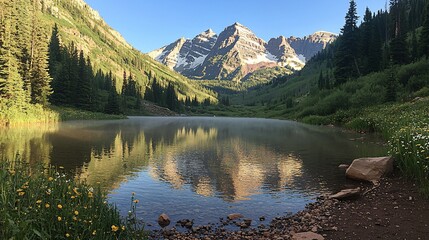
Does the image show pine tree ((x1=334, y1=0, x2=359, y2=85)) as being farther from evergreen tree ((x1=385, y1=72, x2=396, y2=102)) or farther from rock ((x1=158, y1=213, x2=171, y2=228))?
rock ((x1=158, y1=213, x2=171, y2=228))

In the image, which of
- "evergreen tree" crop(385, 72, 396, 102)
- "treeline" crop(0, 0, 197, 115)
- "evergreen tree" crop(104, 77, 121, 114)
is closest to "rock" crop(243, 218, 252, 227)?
"treeline" crop(0, 0, 197, 115)

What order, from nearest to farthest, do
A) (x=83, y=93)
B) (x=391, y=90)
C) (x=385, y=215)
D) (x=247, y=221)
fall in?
(x=385, y=215) → (x=247, y=221) → (x=391, y=90) → (x=83, y=93)

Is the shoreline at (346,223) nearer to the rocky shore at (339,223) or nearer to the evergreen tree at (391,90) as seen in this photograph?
the rocky shore at (339,223)

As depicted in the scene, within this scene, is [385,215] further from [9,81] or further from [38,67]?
→ [38,67]

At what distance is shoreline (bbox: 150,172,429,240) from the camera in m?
10.7

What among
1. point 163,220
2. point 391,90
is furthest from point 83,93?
point 163,220

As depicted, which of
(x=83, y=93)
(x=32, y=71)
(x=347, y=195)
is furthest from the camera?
(x=83, y=93)

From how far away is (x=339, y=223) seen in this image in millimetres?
11883

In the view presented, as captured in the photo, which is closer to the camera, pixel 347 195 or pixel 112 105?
pixel 347 195

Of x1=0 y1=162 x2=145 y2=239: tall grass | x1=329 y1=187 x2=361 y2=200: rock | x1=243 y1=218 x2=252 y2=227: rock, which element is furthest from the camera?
x1=329 y1=187 x2=361 y2=200: rock

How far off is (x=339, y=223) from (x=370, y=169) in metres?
8.62

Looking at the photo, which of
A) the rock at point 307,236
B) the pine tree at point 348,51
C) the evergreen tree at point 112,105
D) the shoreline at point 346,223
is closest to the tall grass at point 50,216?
the shoreline at point 346,223

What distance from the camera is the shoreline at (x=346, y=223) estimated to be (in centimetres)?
1068

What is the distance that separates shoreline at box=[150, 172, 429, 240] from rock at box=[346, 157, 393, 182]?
3607 mm
